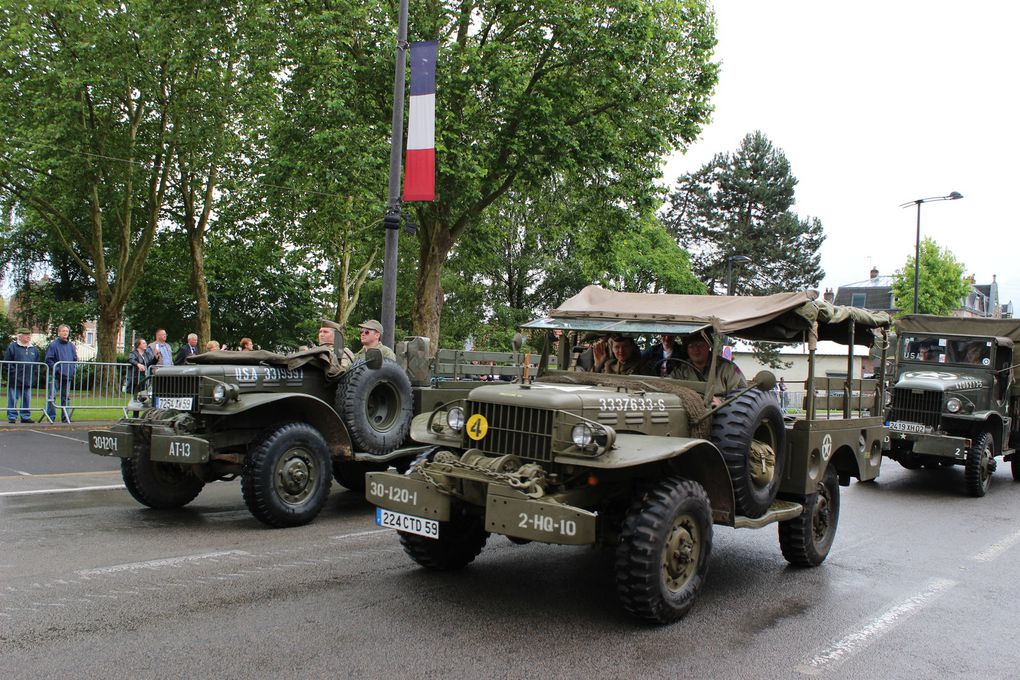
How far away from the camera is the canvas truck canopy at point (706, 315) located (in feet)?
21.4

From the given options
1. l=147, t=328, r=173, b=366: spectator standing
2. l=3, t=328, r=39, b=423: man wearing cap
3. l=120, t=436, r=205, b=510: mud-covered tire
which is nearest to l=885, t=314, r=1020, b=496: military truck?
l=120, t=436, r=205, b=510: mud-covered tire

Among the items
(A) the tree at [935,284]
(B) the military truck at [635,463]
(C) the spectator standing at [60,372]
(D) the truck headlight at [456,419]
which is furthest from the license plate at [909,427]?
(A) the tree at [935,284]

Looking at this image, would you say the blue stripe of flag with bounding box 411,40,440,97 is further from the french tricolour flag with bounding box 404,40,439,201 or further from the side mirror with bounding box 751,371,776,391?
the side mirror with bounding box 751,371,776,391

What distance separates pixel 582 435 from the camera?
5344 mm

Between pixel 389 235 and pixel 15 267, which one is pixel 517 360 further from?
pixel 15 267

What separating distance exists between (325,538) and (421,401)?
242 cm

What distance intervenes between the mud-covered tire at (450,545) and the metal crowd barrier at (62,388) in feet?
34.9

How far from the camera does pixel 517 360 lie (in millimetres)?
11922

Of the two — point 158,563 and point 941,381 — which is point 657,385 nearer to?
point 158,563

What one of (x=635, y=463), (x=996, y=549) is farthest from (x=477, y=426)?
(x=996, y=549)

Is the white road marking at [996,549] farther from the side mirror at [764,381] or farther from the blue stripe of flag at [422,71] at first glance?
the blue stripe of flag at [422,71]

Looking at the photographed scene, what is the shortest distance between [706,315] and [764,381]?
664 millimetres

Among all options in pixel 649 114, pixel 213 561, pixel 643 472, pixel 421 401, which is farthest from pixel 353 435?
pixel 649 114

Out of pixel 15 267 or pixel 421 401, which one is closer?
pixel 421 401
